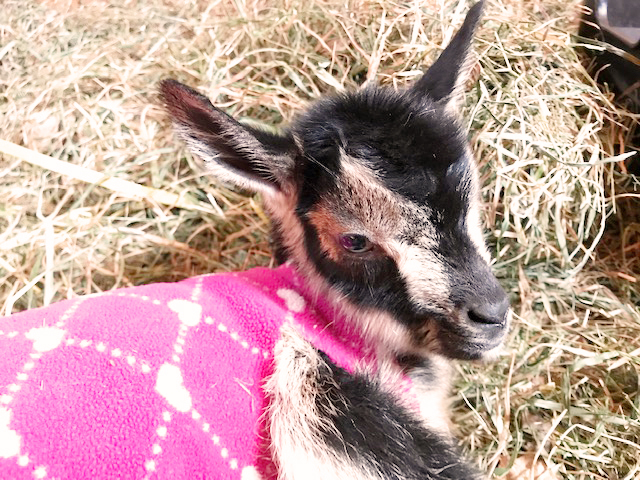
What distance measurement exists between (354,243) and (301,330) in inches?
11.1

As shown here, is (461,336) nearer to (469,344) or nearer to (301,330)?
(469,344)

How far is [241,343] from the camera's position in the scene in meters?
1.47

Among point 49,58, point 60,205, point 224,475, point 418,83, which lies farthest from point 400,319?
point 49,58

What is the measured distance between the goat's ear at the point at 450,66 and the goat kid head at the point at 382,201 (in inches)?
4.3

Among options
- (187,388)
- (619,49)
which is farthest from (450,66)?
(187,388)

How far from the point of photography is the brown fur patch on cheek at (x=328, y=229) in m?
1.51

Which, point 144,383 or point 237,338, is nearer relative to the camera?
point 144,383

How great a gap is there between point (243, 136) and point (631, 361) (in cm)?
147

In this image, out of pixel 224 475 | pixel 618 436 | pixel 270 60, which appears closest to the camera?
pixel 224 475

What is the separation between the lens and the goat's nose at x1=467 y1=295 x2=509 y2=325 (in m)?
1.45

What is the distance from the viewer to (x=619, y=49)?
2244 mm

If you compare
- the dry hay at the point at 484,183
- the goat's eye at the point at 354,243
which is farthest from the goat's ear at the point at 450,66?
the goat's eye at the point at 354,243

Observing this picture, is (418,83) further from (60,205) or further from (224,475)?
(60,205)

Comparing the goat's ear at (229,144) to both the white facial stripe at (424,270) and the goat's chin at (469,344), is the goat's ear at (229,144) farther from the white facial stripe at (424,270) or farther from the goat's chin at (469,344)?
the goat's chin at (469,344)
